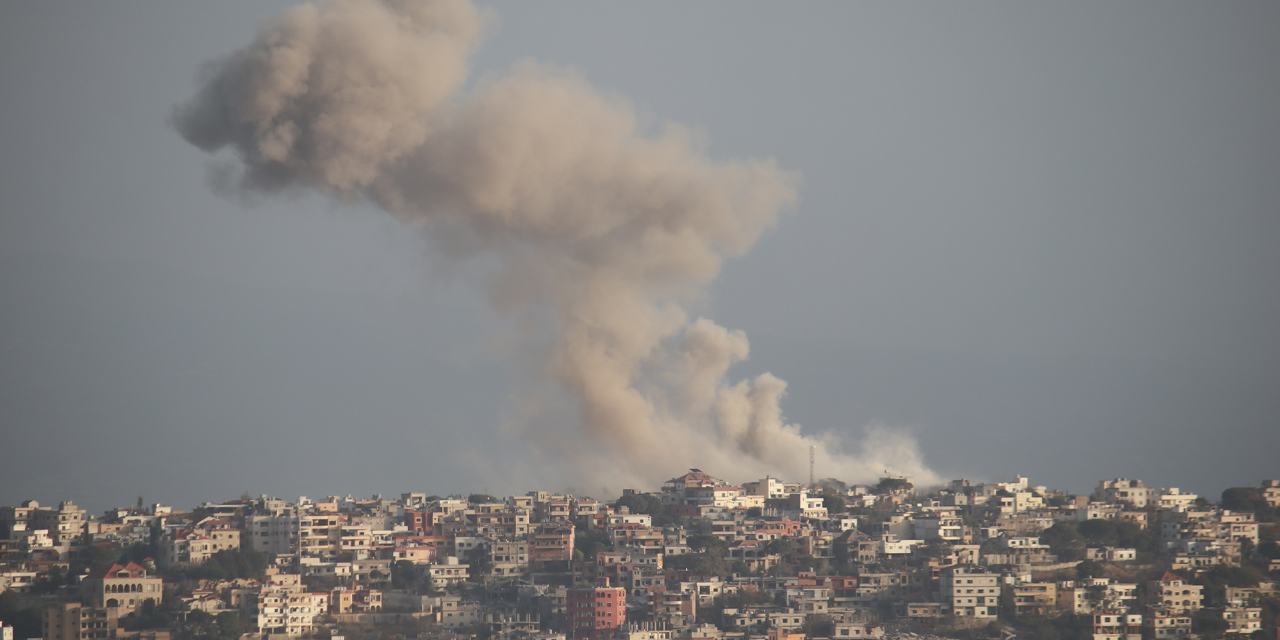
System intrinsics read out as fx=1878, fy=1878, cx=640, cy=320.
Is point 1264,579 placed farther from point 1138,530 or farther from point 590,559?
point 590,559

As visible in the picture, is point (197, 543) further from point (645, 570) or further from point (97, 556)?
point (645, 570)

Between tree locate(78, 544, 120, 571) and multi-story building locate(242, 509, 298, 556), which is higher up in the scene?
multi-story building locate(242, 509, 298, 556)

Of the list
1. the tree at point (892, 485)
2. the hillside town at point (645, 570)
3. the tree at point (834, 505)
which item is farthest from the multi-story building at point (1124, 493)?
the tree at point (834, 505)

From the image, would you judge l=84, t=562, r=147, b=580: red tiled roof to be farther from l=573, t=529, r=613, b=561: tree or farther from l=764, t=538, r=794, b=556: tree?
l=764, t=538, r=794, b=556: tree

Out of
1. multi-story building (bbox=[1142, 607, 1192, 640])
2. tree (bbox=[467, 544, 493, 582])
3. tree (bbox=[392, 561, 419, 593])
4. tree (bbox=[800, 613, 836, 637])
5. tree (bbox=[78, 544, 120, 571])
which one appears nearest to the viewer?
tree (bbox=[800, 613, 836, 637])

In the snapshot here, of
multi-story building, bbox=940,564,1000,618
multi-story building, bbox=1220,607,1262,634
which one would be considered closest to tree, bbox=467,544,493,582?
multi-story building, bbox=940,564,1000,618

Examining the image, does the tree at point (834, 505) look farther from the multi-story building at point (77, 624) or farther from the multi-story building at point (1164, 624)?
the multi-story building at point (77, 624)

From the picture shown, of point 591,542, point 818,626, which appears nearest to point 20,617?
point 591,542
